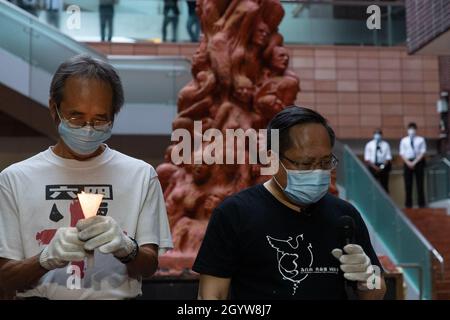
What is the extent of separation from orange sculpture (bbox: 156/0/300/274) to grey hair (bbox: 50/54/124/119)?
2.98 metres

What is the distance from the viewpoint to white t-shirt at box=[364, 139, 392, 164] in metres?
4.47

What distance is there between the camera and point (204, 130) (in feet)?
15.7

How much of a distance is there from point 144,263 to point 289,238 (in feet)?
1.20

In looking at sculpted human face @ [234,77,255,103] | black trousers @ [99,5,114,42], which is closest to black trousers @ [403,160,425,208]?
sculpted human face @ [234,77,255,103]

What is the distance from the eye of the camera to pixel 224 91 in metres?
5.05

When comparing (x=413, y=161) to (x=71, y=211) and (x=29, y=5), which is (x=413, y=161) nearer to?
(x=29, y=5)

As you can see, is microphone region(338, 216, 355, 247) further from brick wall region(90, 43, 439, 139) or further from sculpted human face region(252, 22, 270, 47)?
brick wall region(90, 43, 439, 139)

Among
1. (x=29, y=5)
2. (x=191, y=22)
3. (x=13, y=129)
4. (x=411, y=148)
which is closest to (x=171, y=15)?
(x=29, y=5)

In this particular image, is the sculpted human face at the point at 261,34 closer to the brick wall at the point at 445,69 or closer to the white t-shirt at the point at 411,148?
the white t-shirt at the point at 411,148

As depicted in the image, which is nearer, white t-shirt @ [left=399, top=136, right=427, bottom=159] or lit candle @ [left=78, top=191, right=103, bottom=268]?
lit candle @ [left=78, top=191, right=103, bottom=268]

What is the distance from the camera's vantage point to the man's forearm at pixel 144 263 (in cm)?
168

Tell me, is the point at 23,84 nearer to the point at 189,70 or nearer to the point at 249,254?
the point at 249,254
